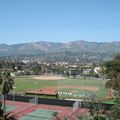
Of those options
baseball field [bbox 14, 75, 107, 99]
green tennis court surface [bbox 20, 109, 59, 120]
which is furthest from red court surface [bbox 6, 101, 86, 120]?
baseball field [bbox 14, 75, 107, 99]

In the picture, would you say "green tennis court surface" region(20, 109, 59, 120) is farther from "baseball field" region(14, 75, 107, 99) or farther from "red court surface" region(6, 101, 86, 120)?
"baseball field" region(14, 75, 107, 99)

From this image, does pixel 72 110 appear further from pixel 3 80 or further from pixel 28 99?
pixel 3 80

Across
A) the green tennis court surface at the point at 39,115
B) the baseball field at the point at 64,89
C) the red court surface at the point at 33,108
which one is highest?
the red court surface at the point at 33,108

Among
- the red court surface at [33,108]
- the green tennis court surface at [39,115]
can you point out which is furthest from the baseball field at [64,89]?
the green tennis court surface at [39,115]

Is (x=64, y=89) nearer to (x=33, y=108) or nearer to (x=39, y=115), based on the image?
(x=33, y=108)

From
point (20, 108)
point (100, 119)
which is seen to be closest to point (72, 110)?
point (20, 108)

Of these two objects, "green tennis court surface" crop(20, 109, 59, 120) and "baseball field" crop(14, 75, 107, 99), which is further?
"baseball field" crop(14, 75, 107, 99)

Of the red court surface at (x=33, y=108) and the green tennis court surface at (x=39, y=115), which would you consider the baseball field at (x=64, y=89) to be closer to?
the red court surface at (x=33, y=108)

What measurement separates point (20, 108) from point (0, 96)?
251 inches

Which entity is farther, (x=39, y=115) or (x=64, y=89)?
(x=64, y=89)

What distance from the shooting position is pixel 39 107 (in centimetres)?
5322

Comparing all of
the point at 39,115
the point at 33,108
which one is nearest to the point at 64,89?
the point at 33,108

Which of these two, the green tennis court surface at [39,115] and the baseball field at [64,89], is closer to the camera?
the green tennis court surface at [39,115]

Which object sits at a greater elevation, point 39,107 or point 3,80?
point 3,80
